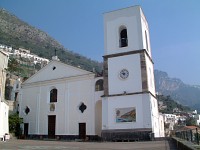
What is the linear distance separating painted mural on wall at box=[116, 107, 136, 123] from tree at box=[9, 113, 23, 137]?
13483mm

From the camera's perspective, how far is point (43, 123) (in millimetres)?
32094

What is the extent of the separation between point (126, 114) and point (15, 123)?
14421 mm

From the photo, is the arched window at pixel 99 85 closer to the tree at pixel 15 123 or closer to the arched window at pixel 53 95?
the arched window at pixel 53 95

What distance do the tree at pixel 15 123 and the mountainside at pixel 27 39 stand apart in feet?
337

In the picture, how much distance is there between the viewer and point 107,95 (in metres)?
27.0

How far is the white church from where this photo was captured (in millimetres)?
25562

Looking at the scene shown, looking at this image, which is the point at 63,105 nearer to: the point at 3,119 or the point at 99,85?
the point at 99,85

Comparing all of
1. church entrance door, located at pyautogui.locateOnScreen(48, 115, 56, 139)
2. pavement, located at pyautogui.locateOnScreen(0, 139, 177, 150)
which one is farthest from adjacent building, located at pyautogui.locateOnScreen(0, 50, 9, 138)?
pavement, located at pyautogui.locateOnScreen(0, 139, 177, 150)

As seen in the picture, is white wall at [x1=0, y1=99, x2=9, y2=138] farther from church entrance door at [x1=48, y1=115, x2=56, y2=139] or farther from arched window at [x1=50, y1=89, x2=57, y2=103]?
arched window at [x1=50, y1=89, x2=57, y2=103]

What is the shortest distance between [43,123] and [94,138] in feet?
24.5

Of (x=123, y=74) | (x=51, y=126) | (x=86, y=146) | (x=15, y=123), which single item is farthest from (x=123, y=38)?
(x=15, y=123)

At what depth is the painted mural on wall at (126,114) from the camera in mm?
25406

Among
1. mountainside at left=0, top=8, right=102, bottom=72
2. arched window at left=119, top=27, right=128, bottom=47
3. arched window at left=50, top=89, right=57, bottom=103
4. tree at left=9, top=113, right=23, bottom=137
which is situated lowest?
tree at left=9, top=113, right=23, bottom=137

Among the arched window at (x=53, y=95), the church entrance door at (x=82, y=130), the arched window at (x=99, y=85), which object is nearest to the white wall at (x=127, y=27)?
the arched window at (x=99, y=85)
